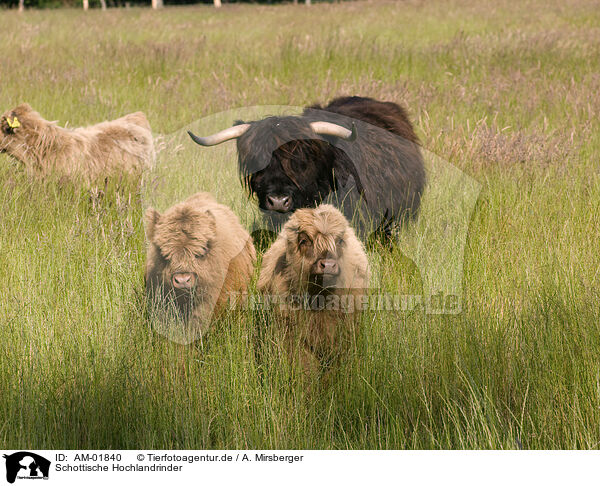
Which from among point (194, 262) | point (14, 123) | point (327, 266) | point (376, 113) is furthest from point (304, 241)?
point (14, 123)

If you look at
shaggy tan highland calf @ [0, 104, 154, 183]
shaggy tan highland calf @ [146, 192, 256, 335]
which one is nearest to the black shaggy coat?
shaggy tan highland calf @ [146, 192, 256, 335]

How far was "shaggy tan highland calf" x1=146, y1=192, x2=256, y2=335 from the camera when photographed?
8.77 ft

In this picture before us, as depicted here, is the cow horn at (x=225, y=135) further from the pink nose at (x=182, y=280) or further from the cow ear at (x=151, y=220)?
the pink nose at (x=182, y=280)

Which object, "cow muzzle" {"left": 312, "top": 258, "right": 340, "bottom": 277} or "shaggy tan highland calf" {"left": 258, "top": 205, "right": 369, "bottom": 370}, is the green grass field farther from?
"cow muzzle" {"left": 312, "top": 258, "right": 340, "bottom": 277}

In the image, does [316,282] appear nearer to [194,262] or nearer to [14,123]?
[194,262]

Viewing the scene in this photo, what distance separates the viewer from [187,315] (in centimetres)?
280

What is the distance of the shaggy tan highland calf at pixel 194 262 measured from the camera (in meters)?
2.67

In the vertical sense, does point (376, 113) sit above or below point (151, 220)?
above

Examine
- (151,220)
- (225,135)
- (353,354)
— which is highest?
(225,135)

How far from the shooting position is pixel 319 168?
11.8 feet

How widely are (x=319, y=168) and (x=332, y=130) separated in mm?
270

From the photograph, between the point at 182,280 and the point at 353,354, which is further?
the point at 353,354
